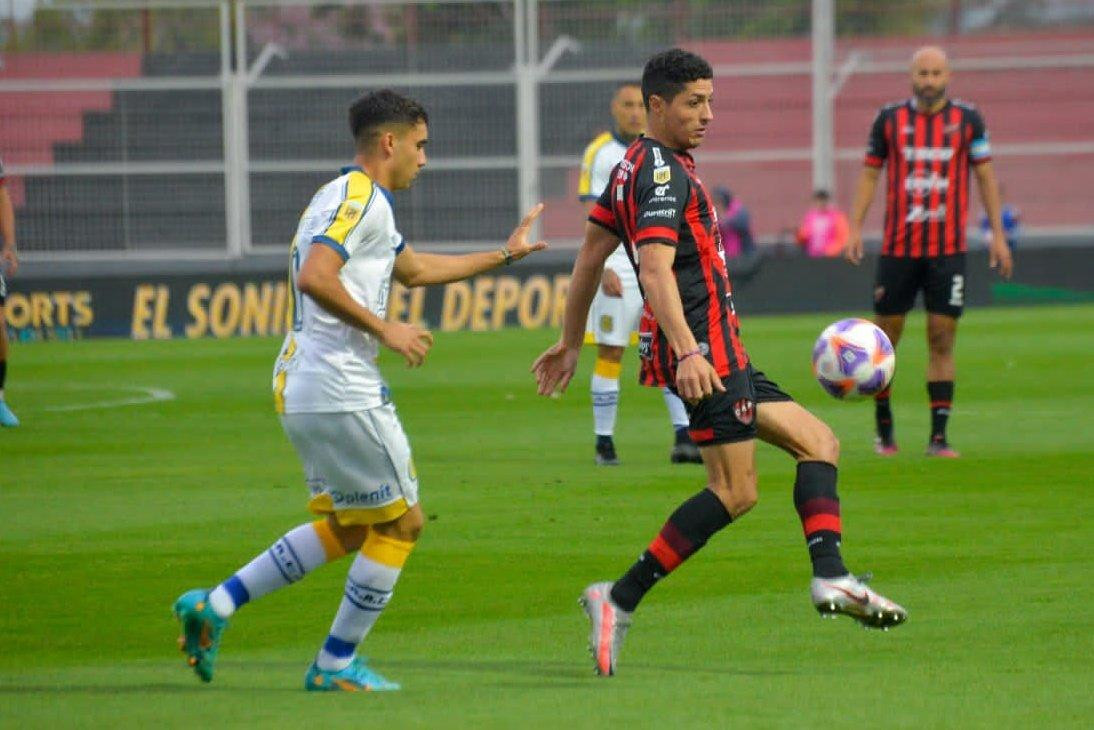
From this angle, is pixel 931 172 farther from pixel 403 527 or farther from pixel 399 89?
pixel 399 89

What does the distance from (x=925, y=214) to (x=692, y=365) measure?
244 inches

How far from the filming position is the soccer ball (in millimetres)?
8992

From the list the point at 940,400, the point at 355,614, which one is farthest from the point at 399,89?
the point at 355,614

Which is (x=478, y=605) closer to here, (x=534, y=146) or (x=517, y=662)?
(x=517, y=662)

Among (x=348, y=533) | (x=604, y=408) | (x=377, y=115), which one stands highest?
(x=377, y=115)

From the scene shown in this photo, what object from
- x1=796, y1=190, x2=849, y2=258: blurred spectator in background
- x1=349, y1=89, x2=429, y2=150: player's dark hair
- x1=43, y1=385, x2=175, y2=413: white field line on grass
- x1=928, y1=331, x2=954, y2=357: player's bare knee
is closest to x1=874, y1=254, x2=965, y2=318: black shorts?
x1=928, y1=331, x2=954, y2=357: player's bare knee

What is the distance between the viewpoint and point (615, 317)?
12570mm

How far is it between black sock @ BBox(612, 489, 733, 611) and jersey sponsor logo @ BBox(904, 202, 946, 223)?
604 centimetres

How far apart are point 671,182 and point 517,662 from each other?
5.43 ft

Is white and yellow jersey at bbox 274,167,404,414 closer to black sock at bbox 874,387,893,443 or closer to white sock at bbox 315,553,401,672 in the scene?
white sock at bbox 315,553,401,672

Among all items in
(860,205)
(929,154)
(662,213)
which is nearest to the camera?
(662,213)

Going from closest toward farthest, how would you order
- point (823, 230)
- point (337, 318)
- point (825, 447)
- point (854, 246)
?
1. point (337, 318)
2. point (825, 447)
3. point (854, 246)
4. point (823, 230)

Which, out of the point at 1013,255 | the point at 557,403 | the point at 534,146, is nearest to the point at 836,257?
the point at 1013,255

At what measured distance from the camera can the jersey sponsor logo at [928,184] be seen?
12.6 metres
